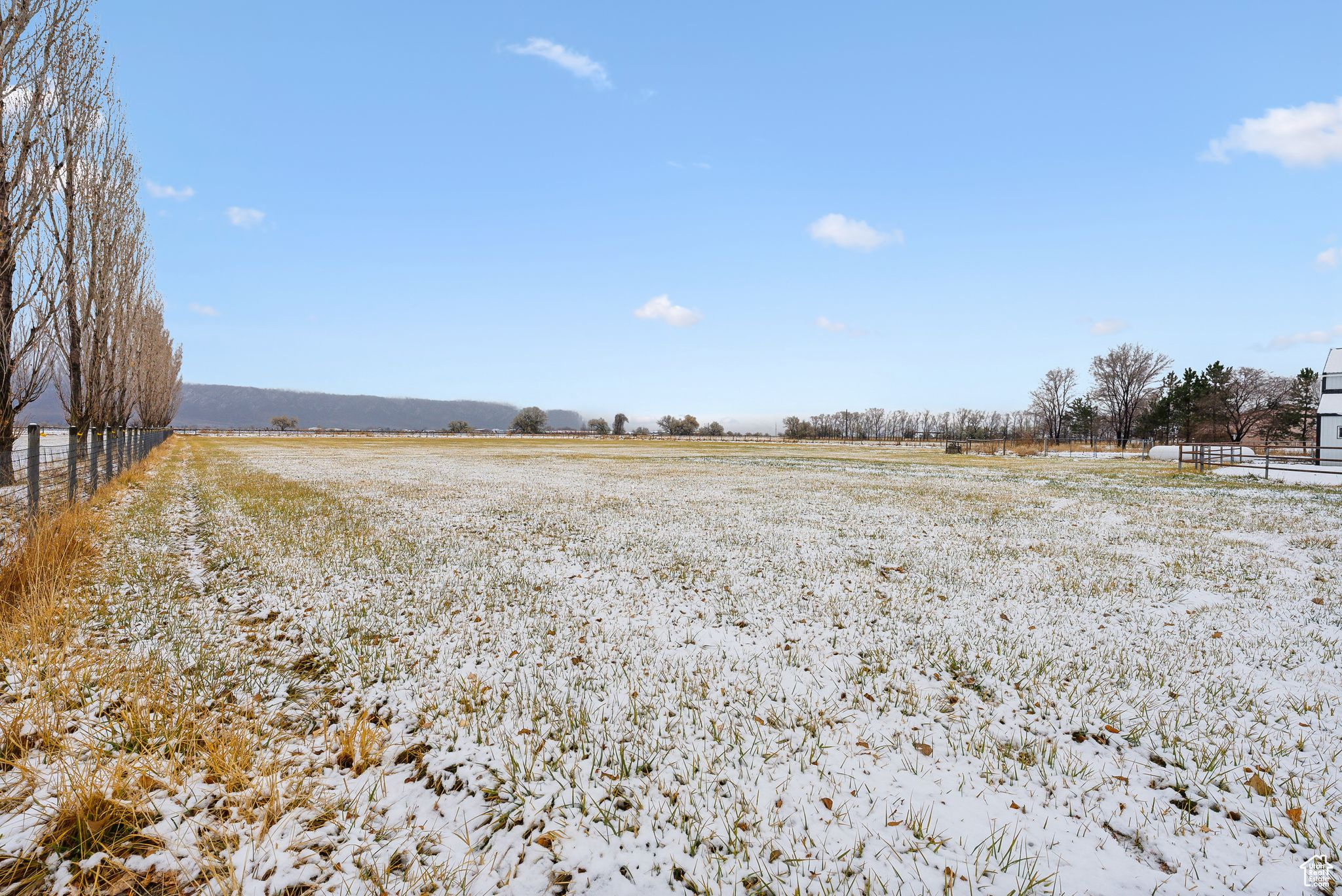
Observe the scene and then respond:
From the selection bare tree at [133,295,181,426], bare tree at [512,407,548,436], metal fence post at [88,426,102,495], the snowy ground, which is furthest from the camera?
bare tree at [512,407,548,436]

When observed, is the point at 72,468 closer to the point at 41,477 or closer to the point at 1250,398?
the point at 41,477

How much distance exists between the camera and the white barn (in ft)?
121

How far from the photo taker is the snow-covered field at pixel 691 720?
2891mm

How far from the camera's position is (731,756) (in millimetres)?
3820

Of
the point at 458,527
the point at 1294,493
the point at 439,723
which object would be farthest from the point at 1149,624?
the point at 1294,493

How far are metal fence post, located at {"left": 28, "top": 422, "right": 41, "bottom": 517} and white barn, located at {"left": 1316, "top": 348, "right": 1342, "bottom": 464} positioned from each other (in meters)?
59.8

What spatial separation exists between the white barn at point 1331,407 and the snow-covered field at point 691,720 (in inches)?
1723

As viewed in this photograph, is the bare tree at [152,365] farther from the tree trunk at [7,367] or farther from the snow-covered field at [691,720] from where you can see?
the snow-covered field at [691,720]

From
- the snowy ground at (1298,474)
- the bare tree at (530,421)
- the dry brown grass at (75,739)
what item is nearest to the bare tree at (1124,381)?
the snowy ground at (1298,474)

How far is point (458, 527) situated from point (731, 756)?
31.3 ft

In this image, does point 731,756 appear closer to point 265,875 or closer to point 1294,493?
point 265,875

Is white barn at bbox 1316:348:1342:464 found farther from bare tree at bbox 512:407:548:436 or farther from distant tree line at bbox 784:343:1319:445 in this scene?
bare tree at bbox 512:407:548:436
